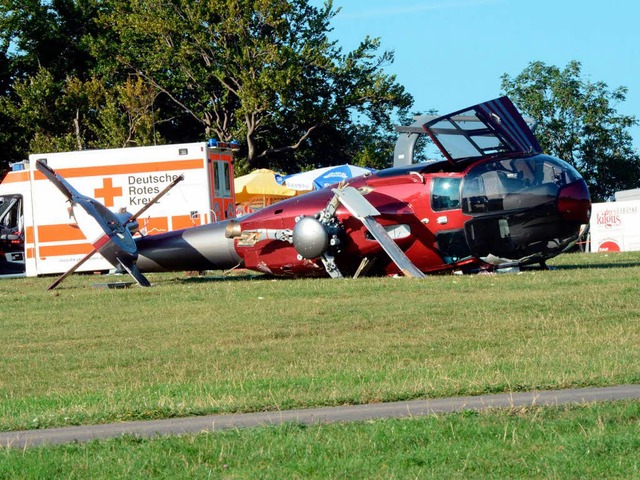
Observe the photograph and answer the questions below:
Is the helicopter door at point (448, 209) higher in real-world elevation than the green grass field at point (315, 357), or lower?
higher

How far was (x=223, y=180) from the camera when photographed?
1303 inches

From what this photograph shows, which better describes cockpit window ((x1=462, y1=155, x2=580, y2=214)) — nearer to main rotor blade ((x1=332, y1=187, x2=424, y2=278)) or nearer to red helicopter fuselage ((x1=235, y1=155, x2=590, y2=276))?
red helicopter fuselage ((x1=235, y1=155, x2=590, y2=276))

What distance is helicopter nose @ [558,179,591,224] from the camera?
2167cm

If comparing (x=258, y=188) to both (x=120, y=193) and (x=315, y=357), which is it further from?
(x=315, y=357)

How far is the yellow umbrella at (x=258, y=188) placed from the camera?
42031 mm

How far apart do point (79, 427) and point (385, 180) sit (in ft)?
45.7

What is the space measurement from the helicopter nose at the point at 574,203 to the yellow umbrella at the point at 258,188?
826 inches

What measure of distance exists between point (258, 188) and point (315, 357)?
28743mm

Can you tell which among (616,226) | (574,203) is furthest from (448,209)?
(616,226)

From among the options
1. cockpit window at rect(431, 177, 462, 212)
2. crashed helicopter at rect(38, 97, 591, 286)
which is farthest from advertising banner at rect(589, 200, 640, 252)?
cockpit window at rect(431, 177, 462, 212)

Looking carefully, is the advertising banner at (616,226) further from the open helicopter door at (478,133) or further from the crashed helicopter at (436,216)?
the open helicopter door at (478,133)

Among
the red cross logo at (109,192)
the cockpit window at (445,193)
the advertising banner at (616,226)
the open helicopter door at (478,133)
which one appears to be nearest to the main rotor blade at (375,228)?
the cockpit window at (445,193)

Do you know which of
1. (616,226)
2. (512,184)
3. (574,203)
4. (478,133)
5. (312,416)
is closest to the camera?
(312,416)

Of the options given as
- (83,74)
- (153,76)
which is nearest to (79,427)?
(153,76)
